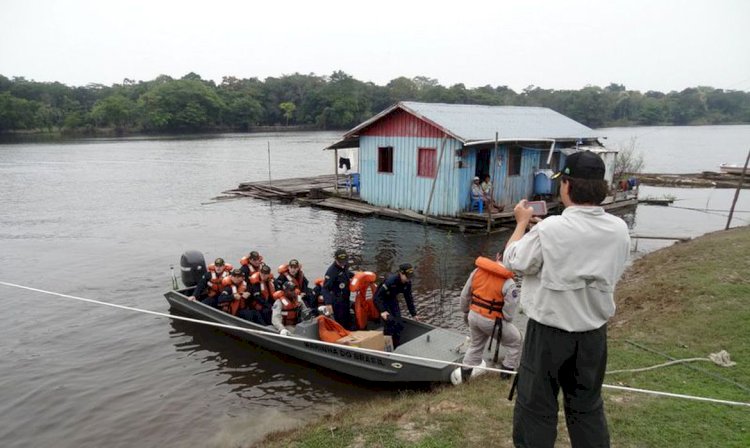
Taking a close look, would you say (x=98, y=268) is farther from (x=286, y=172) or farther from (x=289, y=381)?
(x=286, y=172)

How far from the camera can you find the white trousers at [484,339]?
22.8 feet

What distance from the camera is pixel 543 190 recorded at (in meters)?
22.5

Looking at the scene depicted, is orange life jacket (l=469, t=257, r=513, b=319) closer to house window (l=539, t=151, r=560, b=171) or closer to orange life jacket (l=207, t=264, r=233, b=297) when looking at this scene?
orange life jacket (l=207, t=264, r=233, b=297)

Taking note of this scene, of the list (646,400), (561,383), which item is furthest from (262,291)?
(561,383)

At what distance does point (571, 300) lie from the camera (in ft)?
9.05

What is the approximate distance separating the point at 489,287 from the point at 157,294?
10432mm

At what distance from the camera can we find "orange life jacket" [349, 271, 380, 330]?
9312mm

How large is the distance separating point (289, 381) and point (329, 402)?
110 centimetres

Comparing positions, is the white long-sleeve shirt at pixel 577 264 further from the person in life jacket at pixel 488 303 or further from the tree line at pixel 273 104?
the tree line at pixel 273 104

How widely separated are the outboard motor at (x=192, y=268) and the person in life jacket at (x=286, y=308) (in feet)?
10.6

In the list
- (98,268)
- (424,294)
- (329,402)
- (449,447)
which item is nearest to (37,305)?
(98,268)

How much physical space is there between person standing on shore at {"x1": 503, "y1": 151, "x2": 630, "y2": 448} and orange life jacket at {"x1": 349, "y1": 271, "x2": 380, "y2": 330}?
631 centimetres

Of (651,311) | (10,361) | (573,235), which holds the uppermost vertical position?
(573,235)

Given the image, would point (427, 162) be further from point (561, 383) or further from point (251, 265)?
point (561, 383)
